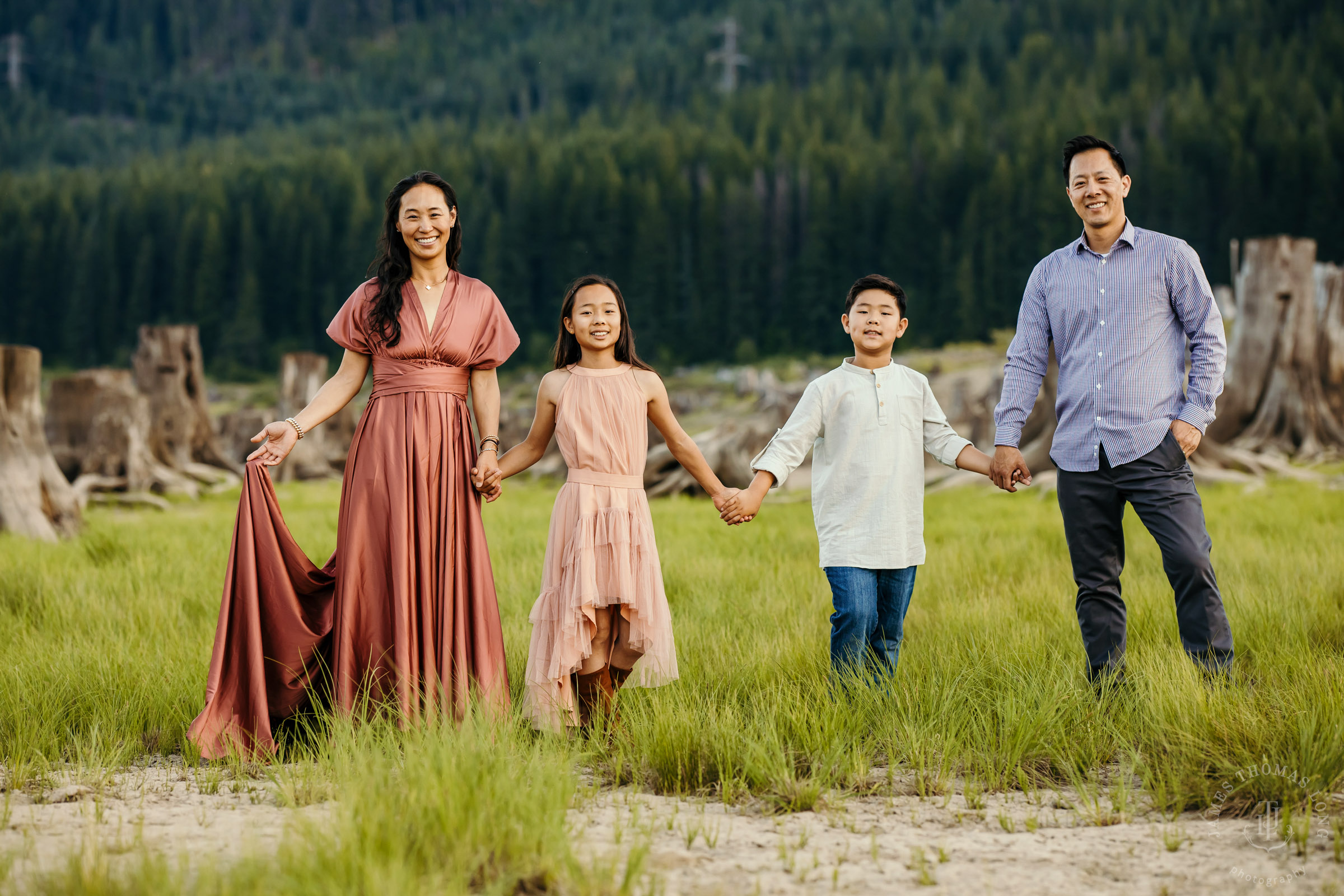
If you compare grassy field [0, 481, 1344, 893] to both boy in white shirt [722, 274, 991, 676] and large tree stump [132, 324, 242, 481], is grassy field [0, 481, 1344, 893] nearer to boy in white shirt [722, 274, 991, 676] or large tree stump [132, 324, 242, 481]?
boy in white shirt [722, 274, 991, 676]

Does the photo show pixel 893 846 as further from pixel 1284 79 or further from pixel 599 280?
pixel 1284 79

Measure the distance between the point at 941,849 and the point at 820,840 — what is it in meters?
0.33

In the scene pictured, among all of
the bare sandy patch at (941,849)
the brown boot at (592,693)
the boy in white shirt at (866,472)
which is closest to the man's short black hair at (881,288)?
the boy in white shirt at (866,472)

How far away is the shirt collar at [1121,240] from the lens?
395 centimetres

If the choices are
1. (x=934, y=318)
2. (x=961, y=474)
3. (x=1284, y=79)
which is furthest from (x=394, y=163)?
(x=961, y=474)

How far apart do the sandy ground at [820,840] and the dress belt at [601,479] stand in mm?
1045

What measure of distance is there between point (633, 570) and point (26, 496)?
733cm

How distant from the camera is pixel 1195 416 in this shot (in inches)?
149

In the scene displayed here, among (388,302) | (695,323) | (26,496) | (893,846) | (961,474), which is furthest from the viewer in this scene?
(695,323)

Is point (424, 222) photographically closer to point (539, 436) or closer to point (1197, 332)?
point (539, 436)

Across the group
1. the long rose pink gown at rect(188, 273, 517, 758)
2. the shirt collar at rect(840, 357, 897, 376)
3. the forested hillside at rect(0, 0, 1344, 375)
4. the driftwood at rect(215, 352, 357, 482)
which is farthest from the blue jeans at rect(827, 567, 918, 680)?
the forested hillside at rect(0, 0, 1344, 375)

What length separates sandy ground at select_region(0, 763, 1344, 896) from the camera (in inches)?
100.0

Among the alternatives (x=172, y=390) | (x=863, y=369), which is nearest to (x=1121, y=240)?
(x=863, y=369)

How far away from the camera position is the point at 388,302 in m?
3.83
